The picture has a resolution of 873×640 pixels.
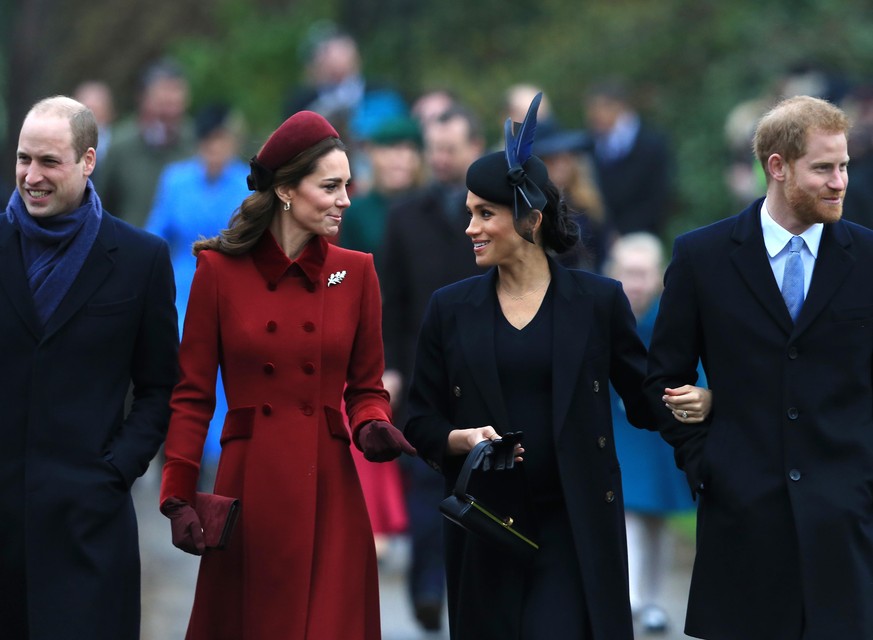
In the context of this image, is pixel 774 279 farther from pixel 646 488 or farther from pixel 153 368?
pixel 646 488

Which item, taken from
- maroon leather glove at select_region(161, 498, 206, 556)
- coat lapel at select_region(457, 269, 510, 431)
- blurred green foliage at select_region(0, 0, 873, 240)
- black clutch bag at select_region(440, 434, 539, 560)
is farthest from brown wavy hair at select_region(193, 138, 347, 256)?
blurred green foliage at select_region(0, 0, 873, 240)

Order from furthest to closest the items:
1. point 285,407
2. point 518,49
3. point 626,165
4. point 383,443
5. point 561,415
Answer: point 518,49, point 626,165, point 285,407, point 561,415, point 383,443

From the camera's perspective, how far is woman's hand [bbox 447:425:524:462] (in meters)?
6.69

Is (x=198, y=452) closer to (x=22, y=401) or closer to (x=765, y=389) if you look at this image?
(x=22, y=401)

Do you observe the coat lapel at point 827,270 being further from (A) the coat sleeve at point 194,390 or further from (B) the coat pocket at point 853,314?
(A) the coat sleeve at point 194,390

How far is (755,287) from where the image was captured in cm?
674

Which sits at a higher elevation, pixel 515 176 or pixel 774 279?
pixel 515 176

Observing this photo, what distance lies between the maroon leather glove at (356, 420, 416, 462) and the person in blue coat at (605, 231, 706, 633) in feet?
10.7

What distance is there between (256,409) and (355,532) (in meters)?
0.55

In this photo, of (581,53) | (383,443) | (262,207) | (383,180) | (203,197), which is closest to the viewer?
(383,443)

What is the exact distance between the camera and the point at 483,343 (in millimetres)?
6906

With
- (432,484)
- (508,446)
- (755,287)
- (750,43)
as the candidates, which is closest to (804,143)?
(755,287)

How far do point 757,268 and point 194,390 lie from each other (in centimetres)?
197

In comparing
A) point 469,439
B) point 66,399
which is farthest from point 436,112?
point 66,399
